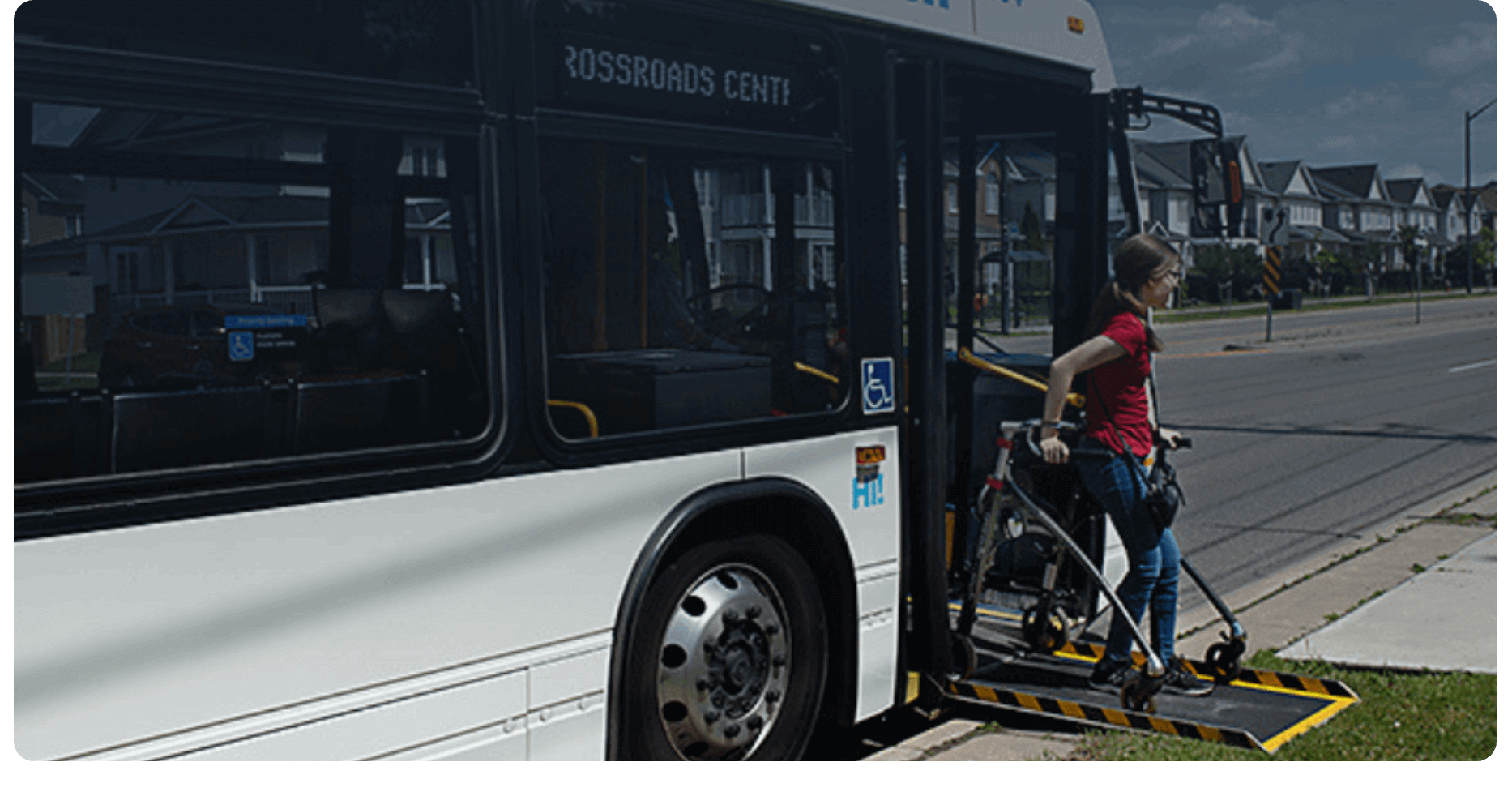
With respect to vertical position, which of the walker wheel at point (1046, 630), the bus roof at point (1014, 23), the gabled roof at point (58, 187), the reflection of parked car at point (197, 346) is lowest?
the walker wheel at point (1046, 630)

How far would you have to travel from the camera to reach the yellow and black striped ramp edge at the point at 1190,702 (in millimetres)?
5051

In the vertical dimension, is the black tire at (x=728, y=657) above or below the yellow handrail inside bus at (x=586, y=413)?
below

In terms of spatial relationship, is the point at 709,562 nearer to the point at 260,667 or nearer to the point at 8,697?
the point at 260,667

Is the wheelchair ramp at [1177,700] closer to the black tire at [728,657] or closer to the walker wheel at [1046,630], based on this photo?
the walker wheel at [1046,630]

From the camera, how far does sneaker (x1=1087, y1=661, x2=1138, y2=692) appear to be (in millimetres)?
5484

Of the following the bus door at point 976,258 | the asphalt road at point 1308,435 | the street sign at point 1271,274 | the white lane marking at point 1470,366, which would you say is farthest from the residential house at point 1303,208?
the bus door at point 976,258

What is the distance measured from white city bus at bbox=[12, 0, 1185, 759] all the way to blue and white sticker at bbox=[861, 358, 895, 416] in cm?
2

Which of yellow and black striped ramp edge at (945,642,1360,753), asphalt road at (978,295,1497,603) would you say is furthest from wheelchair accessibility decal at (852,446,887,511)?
asphalt road at (978,295,1497,603)

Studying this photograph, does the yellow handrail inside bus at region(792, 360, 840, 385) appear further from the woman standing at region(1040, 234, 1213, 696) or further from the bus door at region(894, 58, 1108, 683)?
the woman standing at region(1040, 234, 1213, 696)

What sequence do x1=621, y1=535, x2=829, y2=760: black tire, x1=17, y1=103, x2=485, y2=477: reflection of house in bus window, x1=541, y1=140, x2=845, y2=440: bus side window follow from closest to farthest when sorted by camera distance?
Result: x1=17, y1=103, x2=485, y2=477: reflection of house in bus window, x1=541, y1=140, x2=845, y2=440: bus side window, x1=621, y1=535, x2=829, y2=760: black tire

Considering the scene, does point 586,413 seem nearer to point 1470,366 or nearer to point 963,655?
point 963,655

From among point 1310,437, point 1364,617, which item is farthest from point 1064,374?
point 1310,437

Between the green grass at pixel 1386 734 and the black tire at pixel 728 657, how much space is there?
105cm
